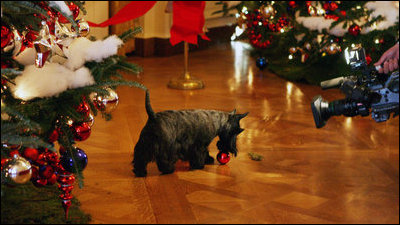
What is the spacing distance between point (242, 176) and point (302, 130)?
86 centimetres

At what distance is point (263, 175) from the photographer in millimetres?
2828

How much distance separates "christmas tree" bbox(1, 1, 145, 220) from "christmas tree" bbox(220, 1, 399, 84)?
2572mm

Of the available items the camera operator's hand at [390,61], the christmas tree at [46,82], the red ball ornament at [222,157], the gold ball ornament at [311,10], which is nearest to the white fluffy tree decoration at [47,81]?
the christmas tree at [46,82]

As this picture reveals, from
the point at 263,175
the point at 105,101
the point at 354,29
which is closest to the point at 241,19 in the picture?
the point at 354,29

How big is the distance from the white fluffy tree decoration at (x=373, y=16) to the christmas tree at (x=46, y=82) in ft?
9.01

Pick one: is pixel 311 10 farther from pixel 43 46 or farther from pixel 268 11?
pixel 43 46

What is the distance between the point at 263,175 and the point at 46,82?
4.85 feet

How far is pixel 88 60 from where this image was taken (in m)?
1.70

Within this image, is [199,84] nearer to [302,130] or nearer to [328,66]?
[328,66]

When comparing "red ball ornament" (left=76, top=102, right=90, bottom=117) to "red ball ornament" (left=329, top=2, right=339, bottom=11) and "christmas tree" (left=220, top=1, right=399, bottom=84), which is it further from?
"red ball ornament" (left=329, top=2, right=339, bottom=11)

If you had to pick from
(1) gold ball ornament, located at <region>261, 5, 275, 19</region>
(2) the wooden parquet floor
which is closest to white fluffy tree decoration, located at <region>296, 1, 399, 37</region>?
(1) gold ball ornament, located at <region>261, 5, 275, 19</region>

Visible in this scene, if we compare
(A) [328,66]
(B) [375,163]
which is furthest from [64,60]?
(A) [328,66]

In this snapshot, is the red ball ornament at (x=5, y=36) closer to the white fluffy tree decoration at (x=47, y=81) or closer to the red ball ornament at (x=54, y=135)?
the white fluffy tree decoration at (x=47, y=81)

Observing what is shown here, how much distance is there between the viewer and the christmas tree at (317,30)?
4.20 meters
